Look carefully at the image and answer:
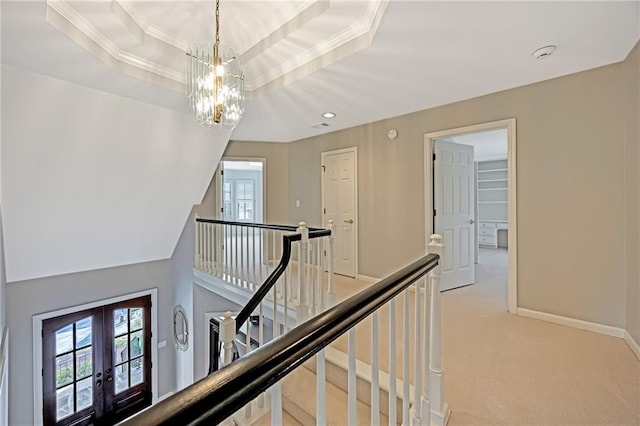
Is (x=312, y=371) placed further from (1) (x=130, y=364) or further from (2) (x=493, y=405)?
(1) (x=130, y=364)

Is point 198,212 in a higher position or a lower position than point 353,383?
higher

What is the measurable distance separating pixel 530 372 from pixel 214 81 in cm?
289

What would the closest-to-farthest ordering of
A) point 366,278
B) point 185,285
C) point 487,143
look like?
point 366,278
point 185,285
point 487,143

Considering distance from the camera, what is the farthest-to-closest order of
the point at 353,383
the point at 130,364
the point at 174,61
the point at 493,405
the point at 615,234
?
the point at 130,364 → the point at 174,61 → the point at 615,234 → the point at 493,405 → the point at 353,383

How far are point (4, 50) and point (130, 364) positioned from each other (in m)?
4.63

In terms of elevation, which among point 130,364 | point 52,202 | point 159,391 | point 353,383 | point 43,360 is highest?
point 52,202

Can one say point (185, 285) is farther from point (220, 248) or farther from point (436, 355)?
point (436, 355)

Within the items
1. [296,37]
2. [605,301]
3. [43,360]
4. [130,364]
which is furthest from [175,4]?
[130,364]

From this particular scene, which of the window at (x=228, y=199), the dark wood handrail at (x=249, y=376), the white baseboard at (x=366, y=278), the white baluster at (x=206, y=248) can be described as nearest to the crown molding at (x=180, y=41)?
the dark wood handrail at (x=249, y=376)

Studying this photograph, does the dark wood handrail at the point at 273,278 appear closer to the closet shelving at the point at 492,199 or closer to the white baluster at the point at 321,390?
the white baluster at the point at 321,390

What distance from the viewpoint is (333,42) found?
8.55ft

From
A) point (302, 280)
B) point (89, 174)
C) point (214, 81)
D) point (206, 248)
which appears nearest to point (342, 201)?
point (206, 248)

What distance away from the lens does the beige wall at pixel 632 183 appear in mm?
2389

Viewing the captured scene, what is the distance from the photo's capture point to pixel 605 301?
276 cm
